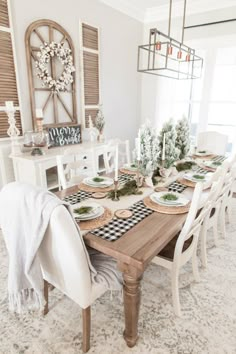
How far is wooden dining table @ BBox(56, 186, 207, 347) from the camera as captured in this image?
1.15 meters

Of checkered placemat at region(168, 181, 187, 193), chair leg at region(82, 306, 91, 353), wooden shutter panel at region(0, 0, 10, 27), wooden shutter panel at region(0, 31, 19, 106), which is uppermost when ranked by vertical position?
wooden shutter panel at region(0, 0, 10, 27)

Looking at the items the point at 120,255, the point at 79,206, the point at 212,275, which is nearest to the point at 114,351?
the point at 120,255

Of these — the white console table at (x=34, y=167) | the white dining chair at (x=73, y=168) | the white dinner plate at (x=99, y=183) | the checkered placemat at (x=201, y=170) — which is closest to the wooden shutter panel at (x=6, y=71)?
the white console table at (x=34, y=167)

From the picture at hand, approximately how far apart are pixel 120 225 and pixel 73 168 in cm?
101

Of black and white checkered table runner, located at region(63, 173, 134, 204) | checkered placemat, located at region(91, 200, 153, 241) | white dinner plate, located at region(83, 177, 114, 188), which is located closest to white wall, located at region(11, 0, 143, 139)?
white dinner plate, located at region(83, 177, 114, 188)

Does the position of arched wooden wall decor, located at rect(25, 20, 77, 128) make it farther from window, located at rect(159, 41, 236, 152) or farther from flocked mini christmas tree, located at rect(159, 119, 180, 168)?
window, located at rect(159, 41, 236, 152)

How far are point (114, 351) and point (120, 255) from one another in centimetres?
67

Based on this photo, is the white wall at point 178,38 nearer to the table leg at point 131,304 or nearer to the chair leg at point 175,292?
the chair leg at point 175,292

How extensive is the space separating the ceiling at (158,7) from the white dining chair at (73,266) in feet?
11.5

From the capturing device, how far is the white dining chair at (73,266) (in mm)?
1086

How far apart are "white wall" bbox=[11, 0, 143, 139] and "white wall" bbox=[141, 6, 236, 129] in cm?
18

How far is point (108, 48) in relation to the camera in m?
3.61

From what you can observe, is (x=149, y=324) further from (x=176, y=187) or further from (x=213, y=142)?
(x=213, y=142)

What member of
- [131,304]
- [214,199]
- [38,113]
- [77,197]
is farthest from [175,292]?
[38,113]
